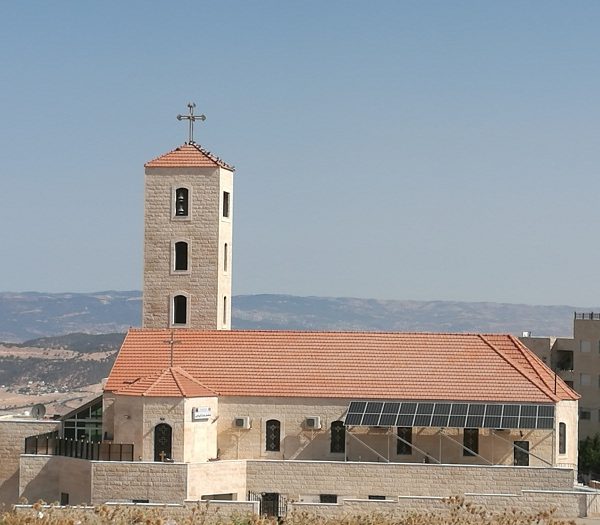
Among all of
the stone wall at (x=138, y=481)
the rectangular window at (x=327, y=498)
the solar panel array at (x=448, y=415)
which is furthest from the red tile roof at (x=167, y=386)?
the solar panel array at (x=448, y=415)

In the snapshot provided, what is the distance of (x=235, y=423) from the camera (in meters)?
58.4

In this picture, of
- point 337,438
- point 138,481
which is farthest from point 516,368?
point 138,481

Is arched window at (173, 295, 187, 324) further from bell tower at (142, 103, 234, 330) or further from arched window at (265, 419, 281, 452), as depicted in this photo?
arched window at (265, 419, 281, 452)

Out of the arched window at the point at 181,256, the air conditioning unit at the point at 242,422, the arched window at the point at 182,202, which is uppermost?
the arched window at the point at 182,202

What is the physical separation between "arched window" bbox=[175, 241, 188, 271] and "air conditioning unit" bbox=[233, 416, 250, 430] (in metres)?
9.17

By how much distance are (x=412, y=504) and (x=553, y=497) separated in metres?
5.65

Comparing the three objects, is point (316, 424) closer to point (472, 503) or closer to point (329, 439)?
point (329, 439)

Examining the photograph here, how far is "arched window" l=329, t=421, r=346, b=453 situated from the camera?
191 ft

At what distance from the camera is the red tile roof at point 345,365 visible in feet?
191

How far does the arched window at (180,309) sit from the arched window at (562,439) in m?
17.3

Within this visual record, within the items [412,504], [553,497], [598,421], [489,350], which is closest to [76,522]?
[412,504]

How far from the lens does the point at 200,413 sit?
186 feet

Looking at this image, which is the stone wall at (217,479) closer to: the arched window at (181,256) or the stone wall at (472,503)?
the stone wall at (472,503)

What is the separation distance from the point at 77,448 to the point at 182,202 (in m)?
13.0
